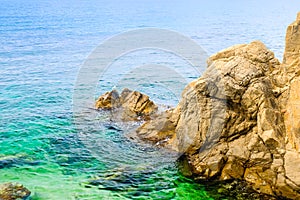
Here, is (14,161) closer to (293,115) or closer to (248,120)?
(248,120)

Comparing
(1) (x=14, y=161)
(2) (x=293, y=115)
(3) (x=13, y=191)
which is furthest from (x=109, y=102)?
(2) (x=293, y=115)

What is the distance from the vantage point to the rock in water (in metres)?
17.5

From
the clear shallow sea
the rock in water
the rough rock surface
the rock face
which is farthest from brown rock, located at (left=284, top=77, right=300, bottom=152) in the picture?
the rock in water

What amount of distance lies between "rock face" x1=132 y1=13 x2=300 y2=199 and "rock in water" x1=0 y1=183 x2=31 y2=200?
365 inches

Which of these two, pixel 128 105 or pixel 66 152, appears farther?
pixel 128 105

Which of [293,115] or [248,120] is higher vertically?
[293,115]

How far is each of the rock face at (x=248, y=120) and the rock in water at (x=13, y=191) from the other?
9.26 m

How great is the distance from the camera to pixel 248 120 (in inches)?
805

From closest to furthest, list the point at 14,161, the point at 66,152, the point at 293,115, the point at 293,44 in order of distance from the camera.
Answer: the point at 293,115 → the point at 293,44 → the point at 14,161 → the point at 66,152

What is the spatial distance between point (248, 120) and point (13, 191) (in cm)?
1315

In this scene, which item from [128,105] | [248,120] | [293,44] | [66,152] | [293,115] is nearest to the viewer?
[293,115]

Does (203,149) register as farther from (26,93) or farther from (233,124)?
(26,93)

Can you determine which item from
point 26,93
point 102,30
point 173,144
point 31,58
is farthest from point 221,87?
point 102,30

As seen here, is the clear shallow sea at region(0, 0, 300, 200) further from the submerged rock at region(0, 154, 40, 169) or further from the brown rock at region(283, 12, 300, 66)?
the brown rock at region(283, 12, 300, 66)
